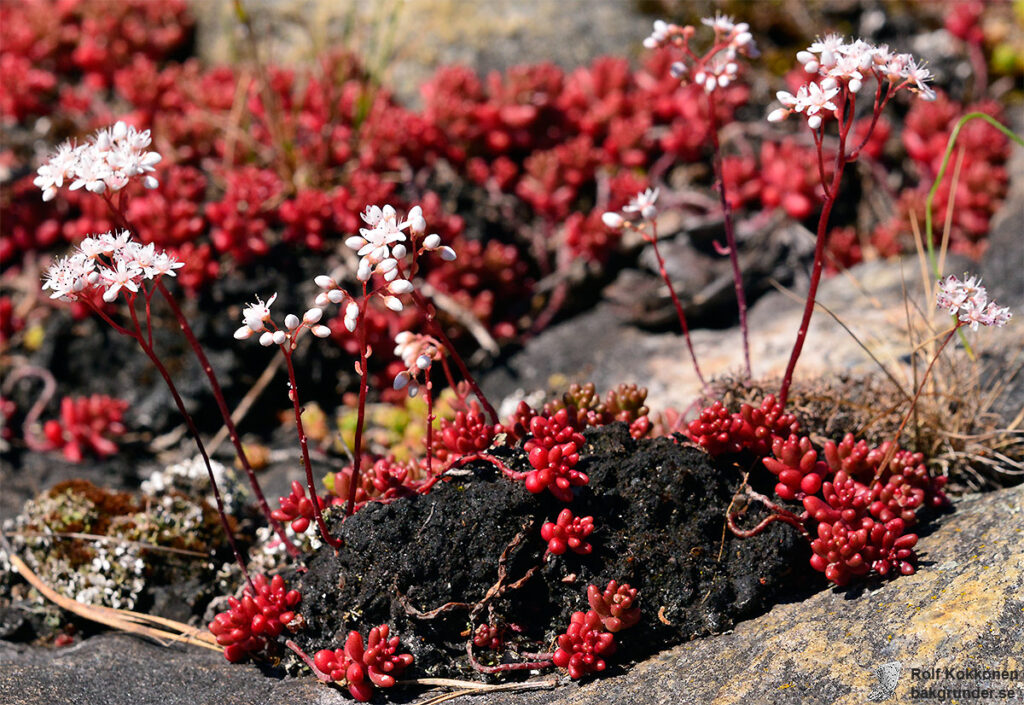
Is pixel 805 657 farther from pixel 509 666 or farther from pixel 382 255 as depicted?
pixel 382 255

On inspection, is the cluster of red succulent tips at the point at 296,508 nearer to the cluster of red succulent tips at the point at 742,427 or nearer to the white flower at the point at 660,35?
the cluster of red succulent tips at the point at 742,427

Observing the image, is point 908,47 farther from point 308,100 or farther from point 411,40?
point 308,100

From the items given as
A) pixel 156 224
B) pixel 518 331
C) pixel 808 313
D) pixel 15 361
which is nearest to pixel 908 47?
pixel 518 331

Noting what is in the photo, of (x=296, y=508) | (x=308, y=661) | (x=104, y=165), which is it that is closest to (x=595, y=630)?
(x=308, y=661)

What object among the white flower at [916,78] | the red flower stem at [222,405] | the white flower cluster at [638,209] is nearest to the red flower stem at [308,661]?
the red flower stem at [222,405]

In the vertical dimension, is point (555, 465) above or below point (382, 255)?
below

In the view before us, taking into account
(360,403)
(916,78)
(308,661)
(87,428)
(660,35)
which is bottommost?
(308,661)
